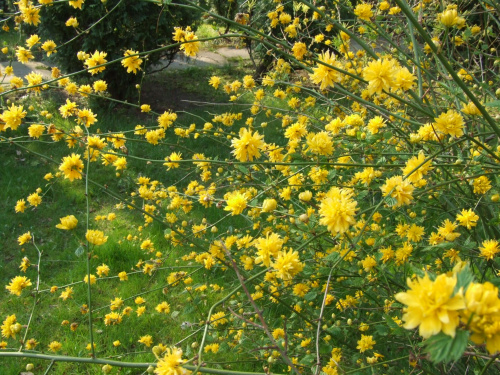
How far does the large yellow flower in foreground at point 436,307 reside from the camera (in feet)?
2.41

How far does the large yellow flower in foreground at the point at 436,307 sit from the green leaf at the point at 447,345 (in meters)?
0.01

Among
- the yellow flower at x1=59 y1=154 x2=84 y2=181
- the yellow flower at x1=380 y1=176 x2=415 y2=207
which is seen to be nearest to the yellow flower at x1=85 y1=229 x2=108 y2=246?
the yellow flower at x1=59 y1=154 x2=84 y2=181

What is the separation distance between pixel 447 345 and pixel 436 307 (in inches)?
2.5

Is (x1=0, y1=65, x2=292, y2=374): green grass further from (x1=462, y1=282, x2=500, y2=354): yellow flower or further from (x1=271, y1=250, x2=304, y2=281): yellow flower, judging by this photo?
(x1=462, y1=282, x2=500, y2=354): yellow flower

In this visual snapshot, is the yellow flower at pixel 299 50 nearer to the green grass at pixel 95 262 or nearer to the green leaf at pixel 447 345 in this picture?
the green grass at pixel 95 262

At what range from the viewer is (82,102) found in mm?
6176

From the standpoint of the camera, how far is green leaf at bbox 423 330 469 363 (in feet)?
2.28

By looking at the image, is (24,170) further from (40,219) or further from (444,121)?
(444,121)

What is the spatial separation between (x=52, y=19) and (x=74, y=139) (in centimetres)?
426

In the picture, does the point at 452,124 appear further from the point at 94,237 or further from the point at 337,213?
the point at 94,237

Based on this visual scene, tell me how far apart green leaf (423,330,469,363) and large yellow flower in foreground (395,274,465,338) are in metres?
0.01

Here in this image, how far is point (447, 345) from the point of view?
0.72 m

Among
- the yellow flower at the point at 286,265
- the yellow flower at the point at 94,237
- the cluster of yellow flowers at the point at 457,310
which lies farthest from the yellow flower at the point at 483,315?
the yellow flower at the point at 94,237

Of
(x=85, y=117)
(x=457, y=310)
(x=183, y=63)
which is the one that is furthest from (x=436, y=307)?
(x=183, y=63)
